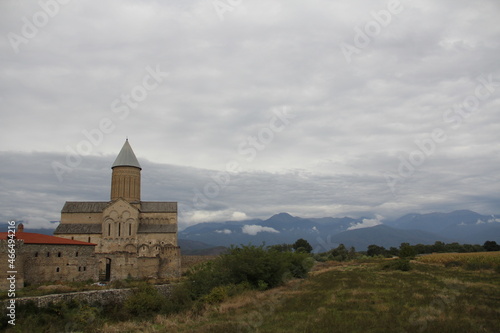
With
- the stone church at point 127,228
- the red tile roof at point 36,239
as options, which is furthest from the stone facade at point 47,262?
the stone church at point 127,228

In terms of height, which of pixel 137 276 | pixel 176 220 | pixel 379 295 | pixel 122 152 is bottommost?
pixel 137 276

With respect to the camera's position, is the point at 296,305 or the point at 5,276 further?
the point at 5,276

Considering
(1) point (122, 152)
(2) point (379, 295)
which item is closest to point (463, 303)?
(2) point (379, 295)

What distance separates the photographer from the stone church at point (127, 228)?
40.3 meters

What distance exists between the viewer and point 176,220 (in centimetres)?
4841

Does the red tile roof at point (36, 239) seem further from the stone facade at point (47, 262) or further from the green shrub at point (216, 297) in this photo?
the green shrub at point (216, 297)

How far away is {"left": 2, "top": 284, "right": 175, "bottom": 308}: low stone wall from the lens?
20.1 m

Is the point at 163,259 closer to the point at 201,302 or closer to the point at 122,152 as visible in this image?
the point at 122,152

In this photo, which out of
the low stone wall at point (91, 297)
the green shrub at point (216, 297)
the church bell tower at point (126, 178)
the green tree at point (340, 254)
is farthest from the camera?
the green tree at point (340, 254)

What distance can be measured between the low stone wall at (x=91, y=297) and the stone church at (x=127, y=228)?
51.5 feet

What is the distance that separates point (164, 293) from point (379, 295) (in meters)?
14.8

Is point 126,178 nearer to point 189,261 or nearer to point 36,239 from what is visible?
point 189,261

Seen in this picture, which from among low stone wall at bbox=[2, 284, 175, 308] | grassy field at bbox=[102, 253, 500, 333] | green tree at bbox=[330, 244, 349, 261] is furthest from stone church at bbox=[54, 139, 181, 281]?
green tree at bbox=[330, 244, 349, 261]

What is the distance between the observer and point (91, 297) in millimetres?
22578
